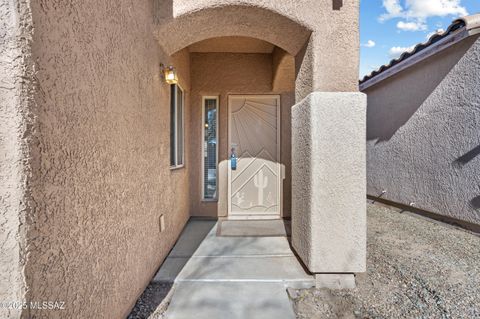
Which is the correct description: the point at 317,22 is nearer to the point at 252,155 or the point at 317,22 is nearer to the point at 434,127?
the point at 252,155

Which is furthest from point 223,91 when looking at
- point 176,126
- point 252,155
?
point 252,155

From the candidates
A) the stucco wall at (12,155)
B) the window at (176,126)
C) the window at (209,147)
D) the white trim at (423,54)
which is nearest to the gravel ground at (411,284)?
the stucco wall at (12,155)

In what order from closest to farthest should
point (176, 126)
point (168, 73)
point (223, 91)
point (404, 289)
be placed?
1. point (404, 289)
2. point (168, 73)
3. point (176, 126)
4. point (223, 91)

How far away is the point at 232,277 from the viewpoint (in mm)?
3098

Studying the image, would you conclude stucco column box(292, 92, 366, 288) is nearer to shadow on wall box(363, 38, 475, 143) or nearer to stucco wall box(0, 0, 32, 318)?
stucco wall box(0, 0, 32, 318)

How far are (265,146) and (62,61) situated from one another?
4.77 meters

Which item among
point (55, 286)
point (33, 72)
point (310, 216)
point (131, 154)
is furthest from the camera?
point (310, 216)

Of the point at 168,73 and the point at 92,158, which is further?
the point at 168,73

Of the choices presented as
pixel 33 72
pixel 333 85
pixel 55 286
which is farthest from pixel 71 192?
pixel 333 85

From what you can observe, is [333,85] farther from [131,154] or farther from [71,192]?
[71,192]

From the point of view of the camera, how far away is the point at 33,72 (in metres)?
1.28

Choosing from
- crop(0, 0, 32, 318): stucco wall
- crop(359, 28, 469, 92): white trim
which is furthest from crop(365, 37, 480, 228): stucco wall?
crop(0, 0, 32, 318): stucco wall

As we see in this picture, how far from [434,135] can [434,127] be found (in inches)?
7.8

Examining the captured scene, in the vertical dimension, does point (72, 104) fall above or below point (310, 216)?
above
